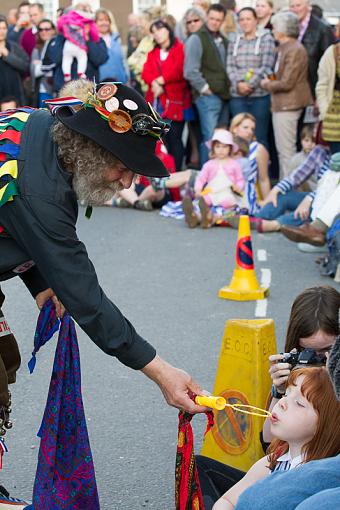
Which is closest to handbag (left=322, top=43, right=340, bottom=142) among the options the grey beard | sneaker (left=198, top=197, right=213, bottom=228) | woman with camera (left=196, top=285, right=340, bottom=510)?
sneaker (left=198, top=197, right=213, bottom=228)

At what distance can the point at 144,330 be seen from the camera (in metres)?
6.61

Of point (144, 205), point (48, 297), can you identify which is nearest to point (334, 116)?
point (144, 205)

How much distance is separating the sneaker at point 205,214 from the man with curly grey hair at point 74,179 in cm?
670

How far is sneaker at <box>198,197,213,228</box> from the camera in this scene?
10000mm

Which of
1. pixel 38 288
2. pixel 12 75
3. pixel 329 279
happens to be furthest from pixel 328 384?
pixel 12 75

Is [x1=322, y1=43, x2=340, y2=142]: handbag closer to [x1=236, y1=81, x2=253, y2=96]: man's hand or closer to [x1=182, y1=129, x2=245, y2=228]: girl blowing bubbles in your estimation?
[x1=182, y1=129, x2=245, y2=228]: girl blowing bubbles

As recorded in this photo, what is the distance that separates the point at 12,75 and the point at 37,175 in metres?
10.3

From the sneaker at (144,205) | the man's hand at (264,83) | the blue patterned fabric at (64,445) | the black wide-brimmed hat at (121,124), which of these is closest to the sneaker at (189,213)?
the sneaker at (144,205)

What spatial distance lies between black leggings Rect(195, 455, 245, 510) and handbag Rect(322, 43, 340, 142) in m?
6.28

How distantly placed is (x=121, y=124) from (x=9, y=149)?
1.32 ft

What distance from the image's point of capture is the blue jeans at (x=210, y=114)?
11773mm

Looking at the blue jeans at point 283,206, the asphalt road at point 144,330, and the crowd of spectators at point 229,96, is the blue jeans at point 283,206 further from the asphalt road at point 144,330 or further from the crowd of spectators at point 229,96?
the asphalt road at point 144,330

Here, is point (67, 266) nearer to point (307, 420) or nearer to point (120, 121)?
point (120, 121)

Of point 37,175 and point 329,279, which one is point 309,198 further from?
point 37,175
